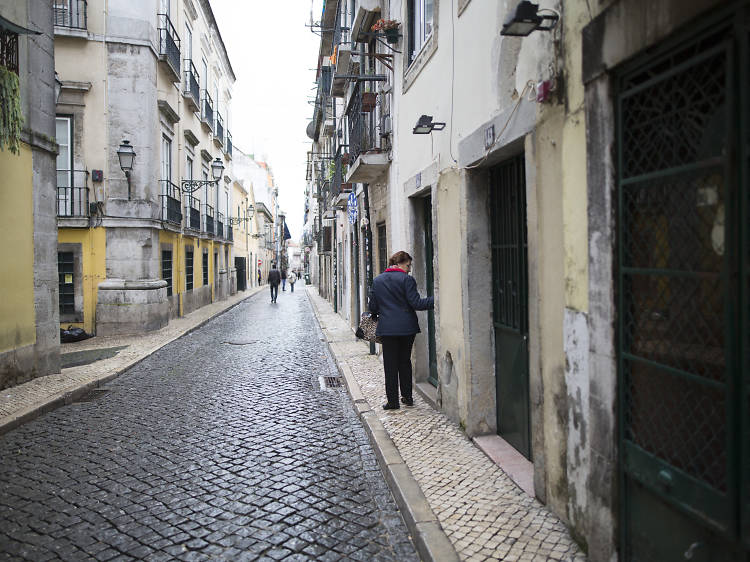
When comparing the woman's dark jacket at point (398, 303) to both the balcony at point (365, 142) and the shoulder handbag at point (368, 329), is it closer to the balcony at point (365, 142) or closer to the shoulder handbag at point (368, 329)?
the shoulder handbag at point (368, 329)

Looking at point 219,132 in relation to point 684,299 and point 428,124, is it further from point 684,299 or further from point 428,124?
point 684,299

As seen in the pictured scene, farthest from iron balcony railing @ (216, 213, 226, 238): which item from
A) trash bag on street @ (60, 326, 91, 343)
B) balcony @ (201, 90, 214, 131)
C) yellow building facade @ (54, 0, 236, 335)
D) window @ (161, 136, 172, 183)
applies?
trash bag on street @ (60, 326, 91, 343)

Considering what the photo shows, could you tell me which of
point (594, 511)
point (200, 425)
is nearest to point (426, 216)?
point (200, 425)

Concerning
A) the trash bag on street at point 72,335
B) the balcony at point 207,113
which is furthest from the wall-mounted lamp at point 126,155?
the balcony at point 207,113

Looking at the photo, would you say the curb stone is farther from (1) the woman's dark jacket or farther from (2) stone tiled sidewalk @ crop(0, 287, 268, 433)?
(2) stone tiled sidewalk @ crop(0, 287, 268, 433)

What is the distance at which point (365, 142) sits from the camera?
33.7ft

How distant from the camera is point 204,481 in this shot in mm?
4531

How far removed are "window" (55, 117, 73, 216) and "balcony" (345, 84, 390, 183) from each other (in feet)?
25.3

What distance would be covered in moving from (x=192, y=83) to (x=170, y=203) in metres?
5.75

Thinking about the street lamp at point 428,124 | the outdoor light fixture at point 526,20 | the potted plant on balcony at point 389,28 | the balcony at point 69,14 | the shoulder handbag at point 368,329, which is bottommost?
the shoulder handbag at point 368,329

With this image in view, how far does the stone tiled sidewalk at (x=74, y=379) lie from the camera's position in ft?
21.8

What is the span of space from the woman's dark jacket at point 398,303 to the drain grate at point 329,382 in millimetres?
2347

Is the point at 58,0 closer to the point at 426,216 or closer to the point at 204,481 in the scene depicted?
the point at 426,216

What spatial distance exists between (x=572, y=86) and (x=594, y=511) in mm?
2306
